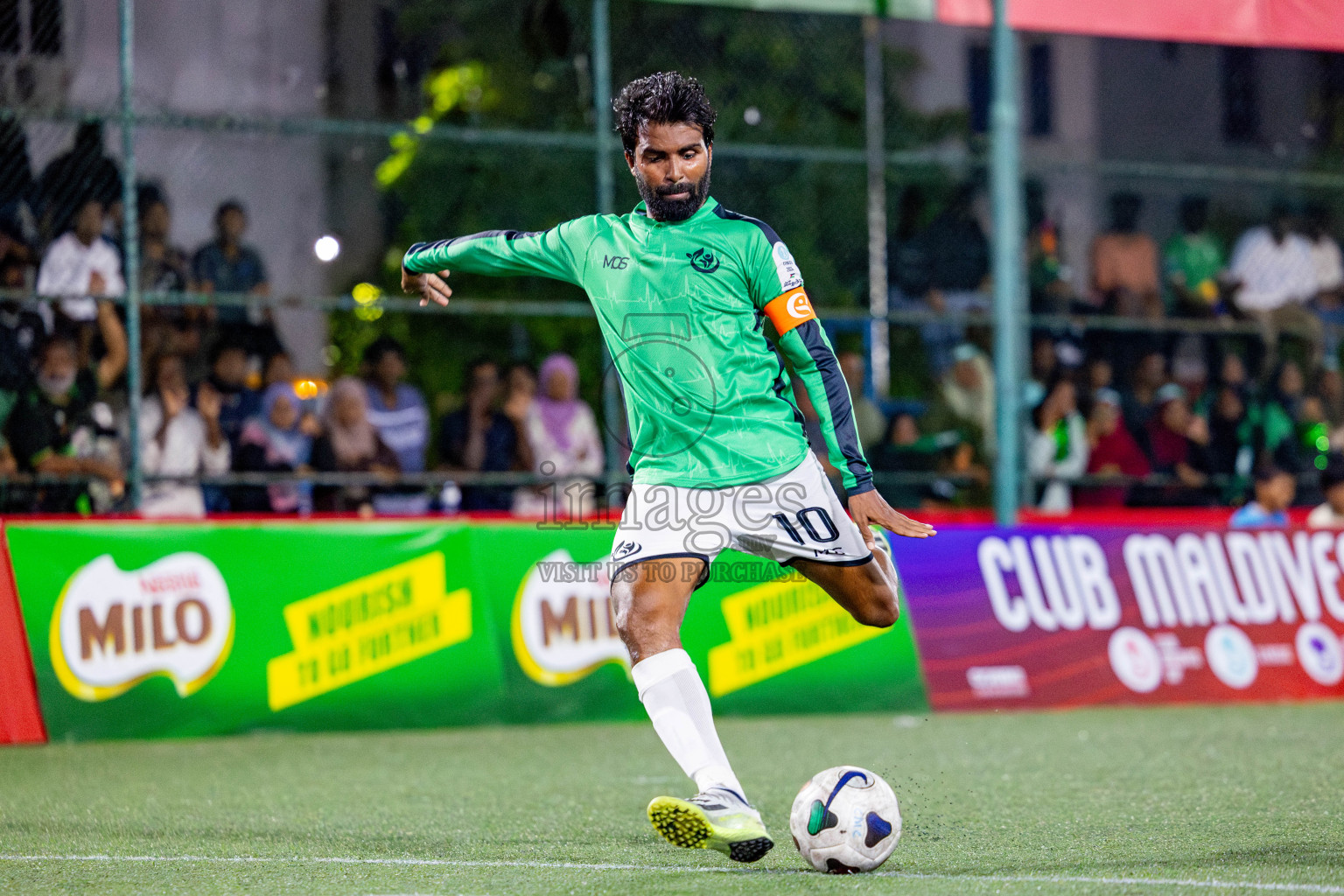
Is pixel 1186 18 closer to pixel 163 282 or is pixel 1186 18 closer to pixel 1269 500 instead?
pixel 1269 500

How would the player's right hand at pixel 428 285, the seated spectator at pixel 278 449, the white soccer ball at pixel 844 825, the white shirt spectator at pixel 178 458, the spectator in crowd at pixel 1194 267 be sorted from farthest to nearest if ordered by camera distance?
the spectator in crowd at pixel 1194 267 < the seated spectator at pixel 278 449 < the white shirt spectator at pixel 178 458 < the player's right hand at pixel 428 285 < the white soccer ball at pixel 844 825

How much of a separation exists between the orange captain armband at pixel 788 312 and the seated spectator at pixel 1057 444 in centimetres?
904

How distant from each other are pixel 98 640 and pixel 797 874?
5.95 m

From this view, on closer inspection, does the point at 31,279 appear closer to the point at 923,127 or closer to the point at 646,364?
the point at 646,364

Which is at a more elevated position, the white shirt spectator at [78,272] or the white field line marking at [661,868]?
the white shirt spectator at [78,272]

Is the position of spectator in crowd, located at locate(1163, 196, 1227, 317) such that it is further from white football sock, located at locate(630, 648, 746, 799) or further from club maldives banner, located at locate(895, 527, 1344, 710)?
white football sock, located at locate(630, 648, 746, 799)

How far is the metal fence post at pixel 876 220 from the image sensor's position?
570 inches

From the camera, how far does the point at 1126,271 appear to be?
1566cm

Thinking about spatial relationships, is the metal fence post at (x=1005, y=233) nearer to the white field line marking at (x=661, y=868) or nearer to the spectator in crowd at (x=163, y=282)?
the spectator in crowd at (x=163, y=282)

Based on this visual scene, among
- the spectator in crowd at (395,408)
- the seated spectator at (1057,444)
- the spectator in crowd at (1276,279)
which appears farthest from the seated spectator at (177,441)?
the spectator in crowd at (1276,279)

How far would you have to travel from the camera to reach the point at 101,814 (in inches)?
275

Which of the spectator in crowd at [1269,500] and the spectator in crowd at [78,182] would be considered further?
the spectator in crowd at [1269,500]

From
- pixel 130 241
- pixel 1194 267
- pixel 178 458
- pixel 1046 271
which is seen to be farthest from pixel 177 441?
pixel 1194 267

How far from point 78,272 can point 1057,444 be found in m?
7.49
